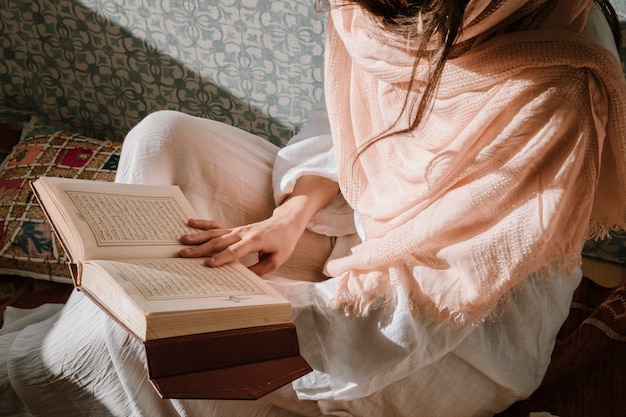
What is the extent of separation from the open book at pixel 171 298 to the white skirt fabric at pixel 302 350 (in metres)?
0.12

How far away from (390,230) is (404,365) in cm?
17

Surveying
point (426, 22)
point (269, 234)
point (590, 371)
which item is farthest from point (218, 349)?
point (590, 371)

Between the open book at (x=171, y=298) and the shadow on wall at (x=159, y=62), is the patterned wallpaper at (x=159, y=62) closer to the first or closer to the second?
the shadow on wall at (x=159, y=62)

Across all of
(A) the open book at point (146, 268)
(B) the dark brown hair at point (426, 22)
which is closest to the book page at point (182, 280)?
(A) the open book at point (146, 268)

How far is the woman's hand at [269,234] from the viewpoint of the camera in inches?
32.1

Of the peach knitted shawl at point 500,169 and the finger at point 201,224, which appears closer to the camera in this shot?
the peach knitted shawl at point 500,169

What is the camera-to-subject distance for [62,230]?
741 millimetres

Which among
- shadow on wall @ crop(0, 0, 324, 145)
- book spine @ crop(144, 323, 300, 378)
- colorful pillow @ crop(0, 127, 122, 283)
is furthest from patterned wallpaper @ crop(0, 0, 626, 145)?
book spine @ crop(144, 323, 300, 378)

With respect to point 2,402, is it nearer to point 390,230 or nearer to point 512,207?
point 390,230

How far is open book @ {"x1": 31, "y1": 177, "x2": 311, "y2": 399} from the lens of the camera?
0.61m

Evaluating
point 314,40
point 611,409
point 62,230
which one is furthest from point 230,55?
point 611,409

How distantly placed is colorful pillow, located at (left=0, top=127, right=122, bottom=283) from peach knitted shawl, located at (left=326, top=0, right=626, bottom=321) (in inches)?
33.3

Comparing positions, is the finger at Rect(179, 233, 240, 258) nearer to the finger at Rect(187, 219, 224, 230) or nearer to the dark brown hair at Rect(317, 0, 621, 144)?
the finger at Rect(187, 219, 224, 230)

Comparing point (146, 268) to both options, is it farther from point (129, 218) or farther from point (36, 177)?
point (36, 177)
